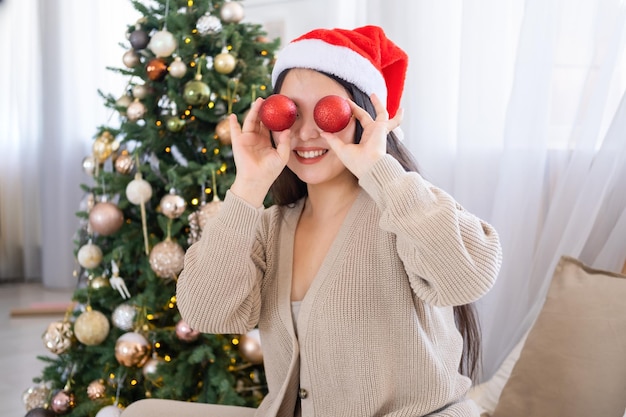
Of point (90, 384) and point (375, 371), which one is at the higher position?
point (375, 371)

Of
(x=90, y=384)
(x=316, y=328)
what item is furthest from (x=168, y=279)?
(x=316, y=328)

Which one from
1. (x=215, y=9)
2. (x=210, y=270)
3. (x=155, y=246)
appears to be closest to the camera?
(x=210, y=270)

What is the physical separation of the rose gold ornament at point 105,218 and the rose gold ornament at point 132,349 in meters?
0.35

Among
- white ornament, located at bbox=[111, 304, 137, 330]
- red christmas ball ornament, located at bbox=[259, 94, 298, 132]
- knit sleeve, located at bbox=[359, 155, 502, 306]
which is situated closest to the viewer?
knit sleeve, located at bbox=[359, 155, 502, 306]

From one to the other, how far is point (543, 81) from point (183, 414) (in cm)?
135

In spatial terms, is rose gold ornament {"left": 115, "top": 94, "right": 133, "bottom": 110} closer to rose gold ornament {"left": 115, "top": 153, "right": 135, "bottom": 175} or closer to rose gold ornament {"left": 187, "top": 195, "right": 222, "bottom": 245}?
rose gold ornament {"left": 115, "top": 153, "right": 135, "bottom": 175}

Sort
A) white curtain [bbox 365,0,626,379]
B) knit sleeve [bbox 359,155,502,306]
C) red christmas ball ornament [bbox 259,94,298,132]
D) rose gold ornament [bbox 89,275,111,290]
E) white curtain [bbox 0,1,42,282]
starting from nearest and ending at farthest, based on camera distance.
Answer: knit sleeve [bbox 359,155,502,306] < red christmas ball ornament [bbox 259,94,298,132] < white curtain [bbox 365,0,626,379] < rose gold ornament [bbox 89,275,111,290] < white curtain [bbox 0,1,42,282]

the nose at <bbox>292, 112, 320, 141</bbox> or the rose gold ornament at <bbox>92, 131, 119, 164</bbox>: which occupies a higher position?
the nose at <bbox>292, 112, 320, 141</bbox>

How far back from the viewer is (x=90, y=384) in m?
2.21

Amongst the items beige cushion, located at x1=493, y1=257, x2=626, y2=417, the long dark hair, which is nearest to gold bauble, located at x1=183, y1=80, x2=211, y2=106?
the long dark hair

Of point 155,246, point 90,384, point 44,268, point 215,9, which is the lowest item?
point 44,268

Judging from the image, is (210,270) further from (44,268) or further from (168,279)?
(44,268)

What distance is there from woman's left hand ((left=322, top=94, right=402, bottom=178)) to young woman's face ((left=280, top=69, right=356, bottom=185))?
0.04 m

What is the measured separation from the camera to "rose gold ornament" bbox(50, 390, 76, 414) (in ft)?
7.23
